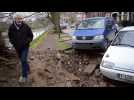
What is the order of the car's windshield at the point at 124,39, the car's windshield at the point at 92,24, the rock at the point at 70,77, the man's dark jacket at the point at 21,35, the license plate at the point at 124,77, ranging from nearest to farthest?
the license plate at the point at 124,77 → the man's dark jacket at the point at 21,35 → the car's windshield at the point at 124,39 → the car's windshield at the point at 92,24 → the rock at the point at 70,77

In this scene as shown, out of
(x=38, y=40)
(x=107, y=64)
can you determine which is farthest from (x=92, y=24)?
(x=38, y=40)

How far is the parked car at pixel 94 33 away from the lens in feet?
10.8

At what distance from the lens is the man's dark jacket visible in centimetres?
302

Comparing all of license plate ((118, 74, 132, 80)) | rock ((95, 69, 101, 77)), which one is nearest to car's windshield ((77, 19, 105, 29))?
rock ((95, 69, 101, 77))

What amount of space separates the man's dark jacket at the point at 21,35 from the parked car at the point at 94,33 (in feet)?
1.94

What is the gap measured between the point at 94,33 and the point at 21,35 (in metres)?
0.89

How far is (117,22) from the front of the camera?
127 inches

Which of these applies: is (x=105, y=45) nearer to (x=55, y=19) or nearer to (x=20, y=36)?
(x=55, y=19)

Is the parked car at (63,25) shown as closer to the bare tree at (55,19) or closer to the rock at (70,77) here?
the bare tree at (55,19)

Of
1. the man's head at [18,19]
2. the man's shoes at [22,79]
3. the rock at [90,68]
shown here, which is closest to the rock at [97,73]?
the rock at [90,68]

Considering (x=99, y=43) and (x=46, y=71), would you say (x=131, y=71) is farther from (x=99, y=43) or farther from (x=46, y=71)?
(x=46, y=71)

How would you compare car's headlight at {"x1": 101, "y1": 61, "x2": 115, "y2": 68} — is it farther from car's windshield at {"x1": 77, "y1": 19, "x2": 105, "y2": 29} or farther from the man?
the man
